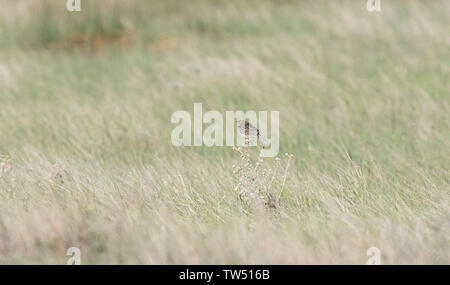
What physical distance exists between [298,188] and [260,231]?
33.3 inches

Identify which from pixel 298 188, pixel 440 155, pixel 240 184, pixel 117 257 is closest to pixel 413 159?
pixel 440 155

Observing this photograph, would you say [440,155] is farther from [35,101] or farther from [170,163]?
[35,101]

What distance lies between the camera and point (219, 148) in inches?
237

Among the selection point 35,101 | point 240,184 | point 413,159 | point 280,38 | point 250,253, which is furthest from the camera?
point 280,38

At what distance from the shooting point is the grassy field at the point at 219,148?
12.9 ft

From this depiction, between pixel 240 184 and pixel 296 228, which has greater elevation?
pixel 240 184

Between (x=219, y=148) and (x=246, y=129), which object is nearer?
(x=246, y=129)

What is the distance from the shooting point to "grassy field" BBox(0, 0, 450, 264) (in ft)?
12.9

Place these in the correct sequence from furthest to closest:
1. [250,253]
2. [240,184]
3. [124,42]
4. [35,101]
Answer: [124,42], [35,101], [240,184], [250,253]

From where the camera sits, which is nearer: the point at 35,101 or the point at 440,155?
the point at 440,155

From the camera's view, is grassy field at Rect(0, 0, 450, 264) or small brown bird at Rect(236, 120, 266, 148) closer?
grassy field at Rect(0, 0, 450, 264)

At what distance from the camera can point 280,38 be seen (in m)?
9.42

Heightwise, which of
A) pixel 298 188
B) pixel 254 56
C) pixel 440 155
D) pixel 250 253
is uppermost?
pixel 254 56

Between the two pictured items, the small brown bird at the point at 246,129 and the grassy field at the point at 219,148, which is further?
the small brown bird at the point at 246,129
